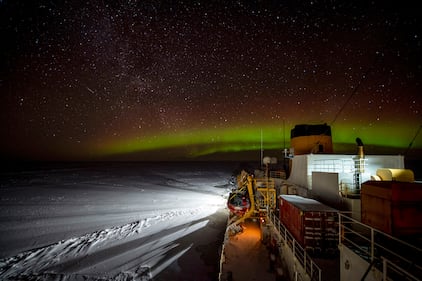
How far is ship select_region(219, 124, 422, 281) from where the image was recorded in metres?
6.15

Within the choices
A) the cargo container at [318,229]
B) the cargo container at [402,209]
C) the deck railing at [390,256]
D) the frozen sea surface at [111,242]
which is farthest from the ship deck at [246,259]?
the cargo container at [402,209]

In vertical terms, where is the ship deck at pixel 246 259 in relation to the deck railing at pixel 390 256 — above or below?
below

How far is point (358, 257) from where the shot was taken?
622cm

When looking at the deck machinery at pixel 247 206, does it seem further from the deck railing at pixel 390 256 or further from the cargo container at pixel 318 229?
the deck railing at pixel 390 256

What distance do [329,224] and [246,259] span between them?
492 centimetres

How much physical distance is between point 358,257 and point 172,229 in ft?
51.0

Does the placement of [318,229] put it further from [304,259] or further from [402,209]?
[402,209]

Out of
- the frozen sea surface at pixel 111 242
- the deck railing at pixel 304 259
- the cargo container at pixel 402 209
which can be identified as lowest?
the frozen sea surface at pixel 111 242

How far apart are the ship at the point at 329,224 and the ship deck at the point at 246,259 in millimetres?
49

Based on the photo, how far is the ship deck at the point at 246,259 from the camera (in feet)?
33.9

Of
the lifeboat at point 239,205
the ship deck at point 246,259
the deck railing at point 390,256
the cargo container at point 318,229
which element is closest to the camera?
the deck railing at point 390,256

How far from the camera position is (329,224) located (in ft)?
32.9

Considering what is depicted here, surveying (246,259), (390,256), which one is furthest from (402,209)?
(246,259)

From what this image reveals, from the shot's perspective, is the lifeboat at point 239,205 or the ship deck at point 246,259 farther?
the lifeboat at point 239,205
